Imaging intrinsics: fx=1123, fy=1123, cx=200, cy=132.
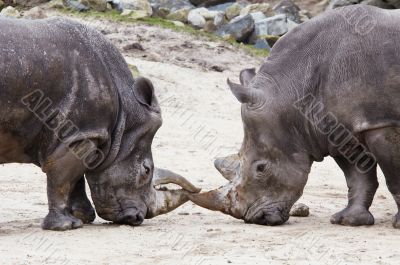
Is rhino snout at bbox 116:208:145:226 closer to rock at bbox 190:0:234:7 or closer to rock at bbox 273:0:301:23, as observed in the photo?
rock at bbox 273:0:301:23

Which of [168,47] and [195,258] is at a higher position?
[195,258]

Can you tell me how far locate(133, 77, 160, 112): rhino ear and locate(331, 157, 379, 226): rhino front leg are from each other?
70.5 inches

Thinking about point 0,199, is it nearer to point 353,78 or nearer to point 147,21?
point 353,78

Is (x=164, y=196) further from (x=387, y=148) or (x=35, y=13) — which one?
(x=35, y=13)

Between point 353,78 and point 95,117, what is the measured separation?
2.23 meters

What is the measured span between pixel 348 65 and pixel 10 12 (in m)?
13.5

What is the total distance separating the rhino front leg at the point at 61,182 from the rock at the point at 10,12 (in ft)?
41.9

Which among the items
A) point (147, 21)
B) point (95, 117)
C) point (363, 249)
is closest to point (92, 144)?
point (95, 117)

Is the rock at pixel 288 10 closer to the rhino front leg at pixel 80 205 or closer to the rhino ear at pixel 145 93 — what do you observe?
the rhino ear at pixel 145 93

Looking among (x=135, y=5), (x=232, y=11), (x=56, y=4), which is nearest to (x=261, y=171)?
(x=56, y=4)

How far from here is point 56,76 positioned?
927 centimetres

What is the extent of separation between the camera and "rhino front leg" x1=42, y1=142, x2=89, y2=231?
9414 mm

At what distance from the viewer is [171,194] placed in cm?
1029

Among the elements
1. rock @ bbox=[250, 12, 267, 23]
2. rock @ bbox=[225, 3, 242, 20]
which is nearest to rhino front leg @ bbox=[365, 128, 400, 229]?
rock @ bbox=[250, 12, 267, 23]
